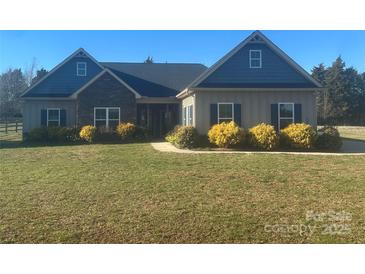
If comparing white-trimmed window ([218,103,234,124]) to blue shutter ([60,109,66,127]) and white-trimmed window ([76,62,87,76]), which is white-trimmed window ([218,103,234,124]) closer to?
blue shutter ([60,109,66,127])

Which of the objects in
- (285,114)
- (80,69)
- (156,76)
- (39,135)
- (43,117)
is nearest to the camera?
(285,114)

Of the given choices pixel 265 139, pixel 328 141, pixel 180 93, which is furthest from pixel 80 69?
pixel 328 141

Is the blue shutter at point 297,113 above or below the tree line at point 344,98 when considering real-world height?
below

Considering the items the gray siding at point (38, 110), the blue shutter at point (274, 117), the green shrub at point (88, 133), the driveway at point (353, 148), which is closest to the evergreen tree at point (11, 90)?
the gray siding at point (38, 110)

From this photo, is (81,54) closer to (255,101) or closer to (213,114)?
(213,114)

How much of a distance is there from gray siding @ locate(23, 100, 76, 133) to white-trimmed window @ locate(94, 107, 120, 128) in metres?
2.83

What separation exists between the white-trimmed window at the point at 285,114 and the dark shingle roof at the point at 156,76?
8.02 m

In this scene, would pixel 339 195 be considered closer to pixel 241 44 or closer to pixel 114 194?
pixel 114 194

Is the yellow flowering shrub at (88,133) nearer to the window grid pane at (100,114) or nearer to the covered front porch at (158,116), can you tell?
the window grid pane at (100,114)

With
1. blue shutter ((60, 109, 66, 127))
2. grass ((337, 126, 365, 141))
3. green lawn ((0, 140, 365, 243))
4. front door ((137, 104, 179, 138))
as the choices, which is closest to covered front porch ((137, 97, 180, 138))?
front door ((137, 104, 179, 138))

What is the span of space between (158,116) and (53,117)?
6620 mm

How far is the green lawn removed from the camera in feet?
21.1

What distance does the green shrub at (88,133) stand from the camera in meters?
20.8

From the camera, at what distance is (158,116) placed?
26.5 meters
